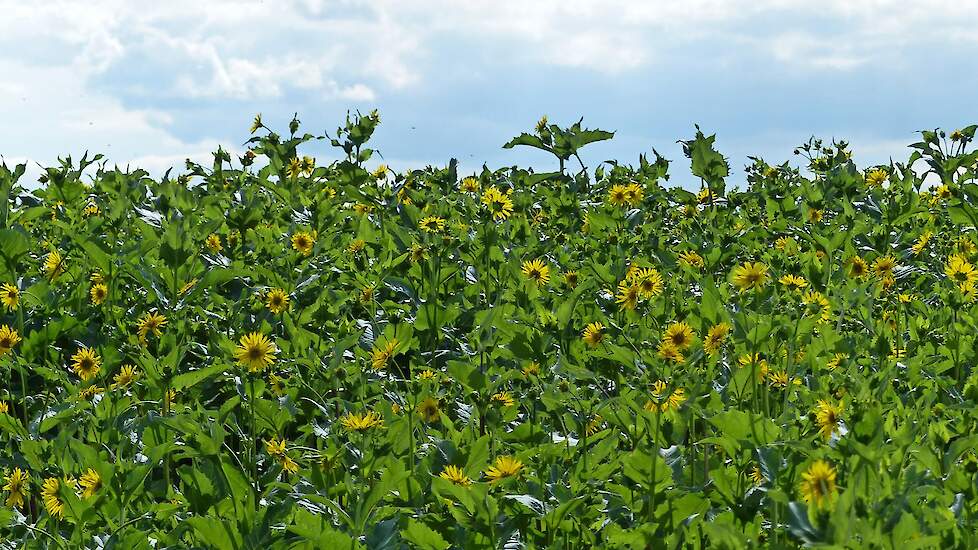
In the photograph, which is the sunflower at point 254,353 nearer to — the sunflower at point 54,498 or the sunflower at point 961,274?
the sunflower at point 54,498

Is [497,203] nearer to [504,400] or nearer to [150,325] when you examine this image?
[150,325]

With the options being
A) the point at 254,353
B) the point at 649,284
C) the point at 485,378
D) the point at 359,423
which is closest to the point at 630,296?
the point at 649,284

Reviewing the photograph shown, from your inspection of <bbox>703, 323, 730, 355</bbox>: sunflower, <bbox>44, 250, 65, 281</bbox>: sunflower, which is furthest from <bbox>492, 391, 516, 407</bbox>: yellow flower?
<bbox>44, 250, 65, 281</bbox>: sunflower

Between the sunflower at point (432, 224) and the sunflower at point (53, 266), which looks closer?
the sunflower at point (53, 266)

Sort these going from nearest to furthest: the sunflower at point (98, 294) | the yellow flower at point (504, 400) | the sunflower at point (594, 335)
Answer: the yellow flower at point (504, 400) → the sunflower at point (594, 335) → the sunflower at point (98, 294)

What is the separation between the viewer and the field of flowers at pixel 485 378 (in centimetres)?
274

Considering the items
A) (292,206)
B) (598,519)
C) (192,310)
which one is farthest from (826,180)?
(598,519)

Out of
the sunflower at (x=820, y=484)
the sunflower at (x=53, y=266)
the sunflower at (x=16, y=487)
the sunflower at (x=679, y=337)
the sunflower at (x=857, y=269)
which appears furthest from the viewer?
the sunflower at (x=53, y=266)

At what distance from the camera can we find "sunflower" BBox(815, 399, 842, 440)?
2.89 m

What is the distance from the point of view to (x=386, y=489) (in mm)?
2740

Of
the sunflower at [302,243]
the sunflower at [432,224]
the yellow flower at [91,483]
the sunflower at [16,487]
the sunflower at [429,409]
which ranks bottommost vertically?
the sunflower at [16,487]

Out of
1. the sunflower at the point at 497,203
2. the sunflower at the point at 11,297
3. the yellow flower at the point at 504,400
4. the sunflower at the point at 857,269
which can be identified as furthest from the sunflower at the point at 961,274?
the sunflower at the point at 11,297

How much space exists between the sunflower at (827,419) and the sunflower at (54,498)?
1960 millimetres

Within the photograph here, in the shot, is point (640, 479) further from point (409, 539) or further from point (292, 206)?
point (292, 206)
